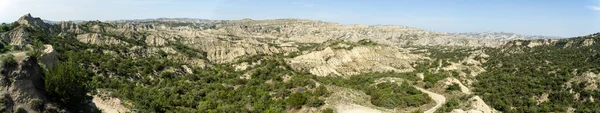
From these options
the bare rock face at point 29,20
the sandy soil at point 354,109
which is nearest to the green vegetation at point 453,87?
the sandy soil at point 354,109

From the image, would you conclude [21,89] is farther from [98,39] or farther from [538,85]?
[538,85]

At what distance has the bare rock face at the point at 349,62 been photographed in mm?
82188

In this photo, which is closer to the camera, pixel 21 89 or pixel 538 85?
pixel 21 89

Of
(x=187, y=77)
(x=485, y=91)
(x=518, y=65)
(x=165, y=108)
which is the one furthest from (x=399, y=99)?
(x=518, y=65)

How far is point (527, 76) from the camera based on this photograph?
2918 inches

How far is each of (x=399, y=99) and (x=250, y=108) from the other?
16.5m

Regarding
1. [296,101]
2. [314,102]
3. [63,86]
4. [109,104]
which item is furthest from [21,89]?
[314,102]

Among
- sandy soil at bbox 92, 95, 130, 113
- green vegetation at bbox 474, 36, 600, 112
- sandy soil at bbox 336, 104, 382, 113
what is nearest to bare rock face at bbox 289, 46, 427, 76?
green vegetation at bbox 474, 36, 600, 112

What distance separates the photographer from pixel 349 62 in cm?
9044

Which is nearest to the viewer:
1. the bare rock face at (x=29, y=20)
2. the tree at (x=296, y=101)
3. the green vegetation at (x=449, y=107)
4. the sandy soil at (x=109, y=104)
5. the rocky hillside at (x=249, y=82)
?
the rocky hillside at (x=249, y=82)

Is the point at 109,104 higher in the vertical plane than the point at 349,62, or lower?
higher

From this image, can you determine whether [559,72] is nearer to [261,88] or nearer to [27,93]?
[261,88]

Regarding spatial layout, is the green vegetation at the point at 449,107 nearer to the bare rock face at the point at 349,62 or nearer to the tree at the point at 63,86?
the tree at the point at 63,86

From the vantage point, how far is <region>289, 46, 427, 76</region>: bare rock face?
270ft
